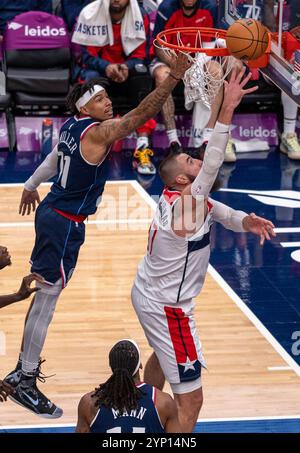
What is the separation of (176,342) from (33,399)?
4.37 feet

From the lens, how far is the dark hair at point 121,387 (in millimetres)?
5719

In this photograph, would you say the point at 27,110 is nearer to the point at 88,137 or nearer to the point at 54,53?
the point at 54,53

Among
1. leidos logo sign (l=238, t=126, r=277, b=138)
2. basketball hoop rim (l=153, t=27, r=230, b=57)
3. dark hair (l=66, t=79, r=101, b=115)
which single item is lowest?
leidos logo sign (l=238, t=126, r=277, b=138)

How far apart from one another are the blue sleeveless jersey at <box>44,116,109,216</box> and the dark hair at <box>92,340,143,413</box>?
243cm

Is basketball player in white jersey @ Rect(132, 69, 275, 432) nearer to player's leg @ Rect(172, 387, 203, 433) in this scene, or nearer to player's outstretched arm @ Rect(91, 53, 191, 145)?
player's leg @ Rect(172, 387, 203, 433)

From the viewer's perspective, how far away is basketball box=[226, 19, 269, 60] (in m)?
8.81

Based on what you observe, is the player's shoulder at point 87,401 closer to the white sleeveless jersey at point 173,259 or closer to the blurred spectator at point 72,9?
the white sleeveless jersey at point 173,259

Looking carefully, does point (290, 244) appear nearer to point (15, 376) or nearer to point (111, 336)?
point (111, 336)

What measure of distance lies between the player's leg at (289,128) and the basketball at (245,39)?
19.1ft

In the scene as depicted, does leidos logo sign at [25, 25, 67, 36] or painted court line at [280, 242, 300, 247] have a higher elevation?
leidos logo sign at [25, 25, 67, 36]

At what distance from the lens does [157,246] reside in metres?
7.46

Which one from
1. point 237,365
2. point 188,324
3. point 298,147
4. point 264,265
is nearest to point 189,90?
point 264,265

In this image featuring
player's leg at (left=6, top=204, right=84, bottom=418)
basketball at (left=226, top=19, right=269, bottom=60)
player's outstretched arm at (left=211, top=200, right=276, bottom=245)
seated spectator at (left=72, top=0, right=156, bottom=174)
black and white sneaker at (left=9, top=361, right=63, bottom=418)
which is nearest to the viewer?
player's outstretched arm at (left=211, top=200, right=276, bottom=245)

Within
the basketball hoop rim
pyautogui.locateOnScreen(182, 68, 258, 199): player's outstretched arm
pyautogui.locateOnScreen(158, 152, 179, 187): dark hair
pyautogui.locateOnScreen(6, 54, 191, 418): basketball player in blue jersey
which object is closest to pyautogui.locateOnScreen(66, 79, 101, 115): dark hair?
pyautogui.locateOnScreen(6, 54, 191, 418): basketball player in blue jersey
